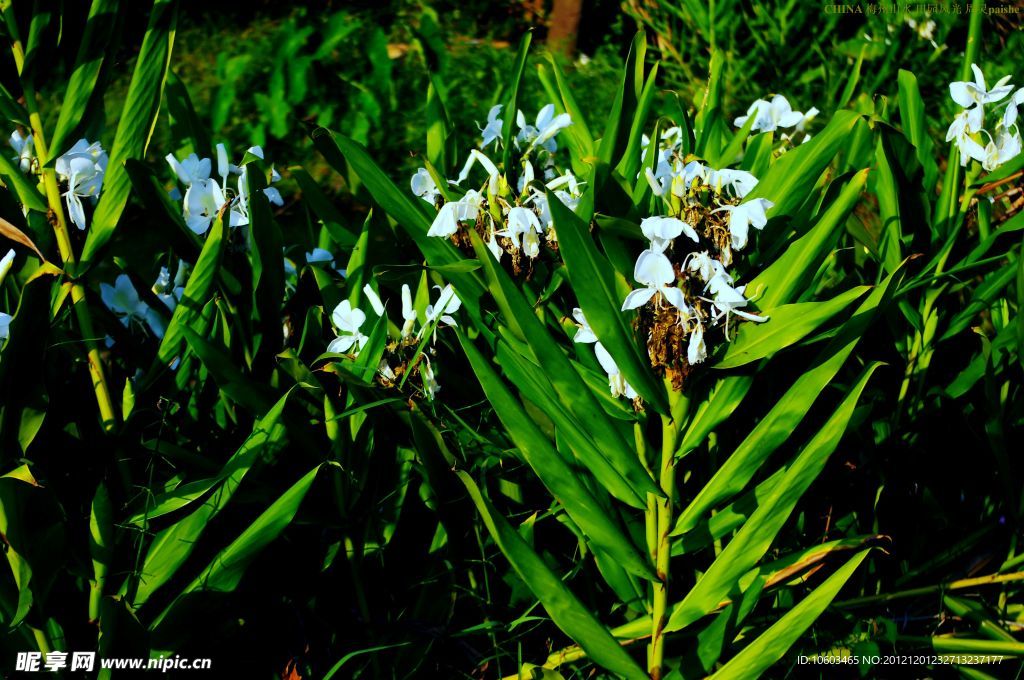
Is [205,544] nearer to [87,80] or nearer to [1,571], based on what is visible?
[1,571]

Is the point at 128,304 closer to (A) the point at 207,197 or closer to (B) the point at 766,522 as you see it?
(A) the point at 207,197

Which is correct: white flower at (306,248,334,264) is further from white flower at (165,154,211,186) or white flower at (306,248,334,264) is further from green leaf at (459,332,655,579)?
green leaf at (459,332,655,579)

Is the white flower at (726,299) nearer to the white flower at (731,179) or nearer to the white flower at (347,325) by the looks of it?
the white flower at (731,179)

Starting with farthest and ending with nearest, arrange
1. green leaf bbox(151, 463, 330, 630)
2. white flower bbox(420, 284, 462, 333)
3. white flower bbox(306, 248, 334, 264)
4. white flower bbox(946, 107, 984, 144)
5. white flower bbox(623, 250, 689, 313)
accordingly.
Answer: white flower bbox(306, 248, 334, 264) < white flower bbox(946, 107, 984, 144) < white flower bbox(420, 284, 462, 333) < green leaf bbox(151, 463, 330, 630) < white flower bbox(623, 250, 689, 313)

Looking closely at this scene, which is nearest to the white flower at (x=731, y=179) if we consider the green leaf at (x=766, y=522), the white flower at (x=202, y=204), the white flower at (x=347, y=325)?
the green leaf at (x=766, y=522)

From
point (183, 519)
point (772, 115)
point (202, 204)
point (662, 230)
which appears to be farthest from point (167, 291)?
point (772, 115)

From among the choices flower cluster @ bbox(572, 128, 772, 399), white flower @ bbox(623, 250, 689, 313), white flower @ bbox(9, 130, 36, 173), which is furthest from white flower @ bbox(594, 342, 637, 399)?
white flower @ bbox(9, 130, 36, 173)
